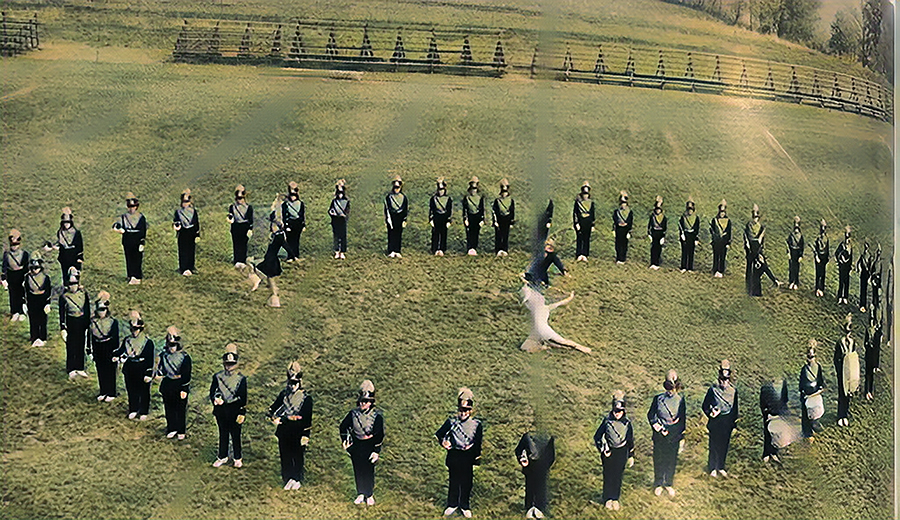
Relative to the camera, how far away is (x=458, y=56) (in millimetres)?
13094

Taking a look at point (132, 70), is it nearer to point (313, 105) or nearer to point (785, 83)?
point (313, 105)

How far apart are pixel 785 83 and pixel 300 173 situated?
571 centimetres

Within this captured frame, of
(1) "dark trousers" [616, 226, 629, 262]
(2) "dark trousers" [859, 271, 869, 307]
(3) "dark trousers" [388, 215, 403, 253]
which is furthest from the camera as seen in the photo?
(2) "dark trousers" [859, 271, 869, 307]

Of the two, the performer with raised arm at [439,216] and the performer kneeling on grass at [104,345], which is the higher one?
the performer with raised arm at [439,216]

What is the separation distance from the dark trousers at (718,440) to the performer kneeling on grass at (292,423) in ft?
12.6

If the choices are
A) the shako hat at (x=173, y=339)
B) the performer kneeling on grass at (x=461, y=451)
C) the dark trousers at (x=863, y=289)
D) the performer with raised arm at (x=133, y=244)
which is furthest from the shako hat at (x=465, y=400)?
the dark trousers at (x=863, y=289)

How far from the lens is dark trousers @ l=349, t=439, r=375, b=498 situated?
34.5 feet

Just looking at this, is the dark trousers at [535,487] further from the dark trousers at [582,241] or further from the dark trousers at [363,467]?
the dark trousers at [582,241]

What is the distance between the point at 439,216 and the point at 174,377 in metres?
3.23

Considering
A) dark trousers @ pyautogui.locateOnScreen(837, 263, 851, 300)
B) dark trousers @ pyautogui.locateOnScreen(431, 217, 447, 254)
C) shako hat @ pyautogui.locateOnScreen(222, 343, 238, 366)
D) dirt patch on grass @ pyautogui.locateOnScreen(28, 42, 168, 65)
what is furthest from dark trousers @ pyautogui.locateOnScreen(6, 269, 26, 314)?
dark trousers @ pyautogui.locateOnScreen(837, 263, 851, 300)

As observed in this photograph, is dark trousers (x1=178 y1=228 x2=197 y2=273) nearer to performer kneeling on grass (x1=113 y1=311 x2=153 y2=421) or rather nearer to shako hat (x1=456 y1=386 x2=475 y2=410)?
performer kneeling on grass (x1=113 y1=311 x2=153 y2=421)

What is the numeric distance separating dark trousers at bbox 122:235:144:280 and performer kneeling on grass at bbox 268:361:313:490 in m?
2.09

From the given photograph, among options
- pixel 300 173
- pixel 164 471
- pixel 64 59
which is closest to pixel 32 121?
pixel 64 59

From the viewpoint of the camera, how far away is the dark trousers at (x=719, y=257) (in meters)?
12.8
